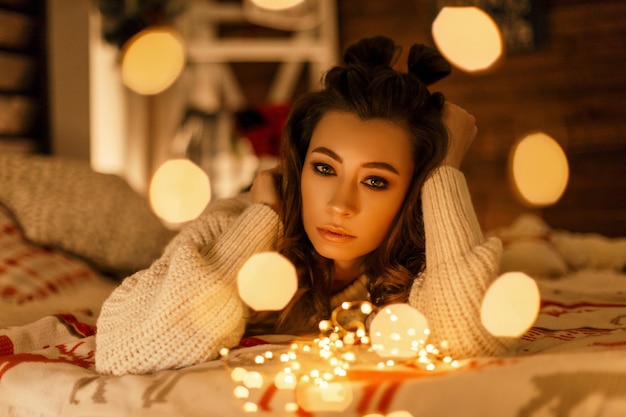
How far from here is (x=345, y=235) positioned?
114 centimetres

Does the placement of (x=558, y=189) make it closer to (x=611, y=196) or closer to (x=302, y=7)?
(x=611, y=196)

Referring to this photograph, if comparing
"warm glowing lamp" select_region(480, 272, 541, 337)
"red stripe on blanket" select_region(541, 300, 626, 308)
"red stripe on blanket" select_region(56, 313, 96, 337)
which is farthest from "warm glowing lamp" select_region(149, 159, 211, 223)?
"warm glowing lamp" select_region(480, 272, 541, 337)

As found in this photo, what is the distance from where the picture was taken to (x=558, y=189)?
10.4 ft

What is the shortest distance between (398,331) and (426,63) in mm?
509

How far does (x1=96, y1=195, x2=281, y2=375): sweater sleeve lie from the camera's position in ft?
3.37

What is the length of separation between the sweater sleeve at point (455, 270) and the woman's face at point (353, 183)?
7cm

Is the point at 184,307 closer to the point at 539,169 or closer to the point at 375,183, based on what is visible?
the point at 375,183

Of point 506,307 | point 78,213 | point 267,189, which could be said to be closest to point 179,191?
point 78,213

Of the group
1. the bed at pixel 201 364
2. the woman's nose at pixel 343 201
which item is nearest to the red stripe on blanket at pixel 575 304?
the bed at pixel 201 364

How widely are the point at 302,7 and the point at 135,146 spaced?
41.9 inches

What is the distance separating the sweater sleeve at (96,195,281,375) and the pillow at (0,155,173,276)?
731mm

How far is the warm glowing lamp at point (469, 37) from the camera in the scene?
10.4 ft

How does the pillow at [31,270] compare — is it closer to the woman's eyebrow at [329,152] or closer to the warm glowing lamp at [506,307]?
the woman's eyebrow at [329,152]

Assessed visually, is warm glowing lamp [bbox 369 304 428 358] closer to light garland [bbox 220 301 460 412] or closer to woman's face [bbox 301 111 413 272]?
light garland [bbox 220 301 460 412]
